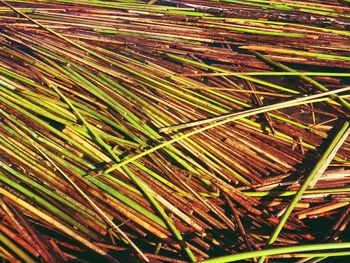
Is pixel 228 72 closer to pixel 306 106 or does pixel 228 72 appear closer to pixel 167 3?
pixel 306 106

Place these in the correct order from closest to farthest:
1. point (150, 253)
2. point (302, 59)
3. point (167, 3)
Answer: point (150, 253), point (302, 59), point (167, 3)

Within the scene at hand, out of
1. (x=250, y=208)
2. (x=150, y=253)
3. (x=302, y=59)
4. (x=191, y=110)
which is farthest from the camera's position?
(x=302, y=59)

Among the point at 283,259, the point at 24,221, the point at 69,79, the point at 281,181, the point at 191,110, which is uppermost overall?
the point at 69,79

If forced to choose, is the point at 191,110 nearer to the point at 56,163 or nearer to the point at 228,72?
the point at 228,72

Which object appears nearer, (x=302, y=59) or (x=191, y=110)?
(x=191, y=110)

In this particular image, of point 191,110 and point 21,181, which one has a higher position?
point 191,110

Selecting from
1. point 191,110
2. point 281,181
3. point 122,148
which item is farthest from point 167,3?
point 281,181
